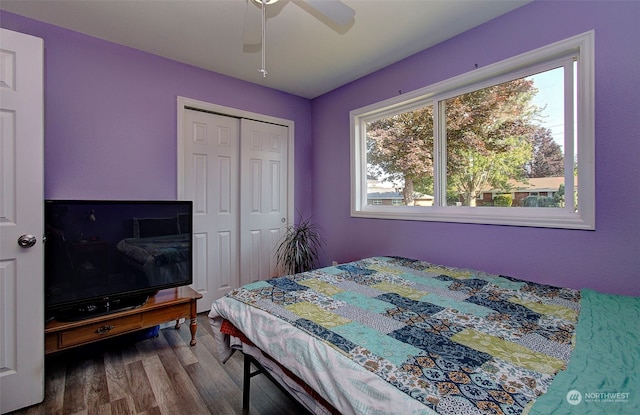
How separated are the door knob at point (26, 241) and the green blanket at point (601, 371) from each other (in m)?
2.30

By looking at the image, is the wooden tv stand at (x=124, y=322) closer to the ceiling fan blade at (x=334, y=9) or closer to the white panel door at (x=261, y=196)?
the white panel door at (x=261, y=196)

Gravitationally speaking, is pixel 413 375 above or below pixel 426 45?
below

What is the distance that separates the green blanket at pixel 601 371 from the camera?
0.70m

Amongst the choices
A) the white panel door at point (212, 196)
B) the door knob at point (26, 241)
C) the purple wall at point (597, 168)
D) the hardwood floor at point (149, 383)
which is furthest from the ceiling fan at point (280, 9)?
the hardwood floor at point (149, 383)

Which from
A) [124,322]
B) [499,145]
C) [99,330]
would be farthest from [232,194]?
[499,145]

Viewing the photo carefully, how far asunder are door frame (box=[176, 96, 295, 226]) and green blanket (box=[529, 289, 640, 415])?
2809mm

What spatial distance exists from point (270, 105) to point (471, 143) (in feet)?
7.08

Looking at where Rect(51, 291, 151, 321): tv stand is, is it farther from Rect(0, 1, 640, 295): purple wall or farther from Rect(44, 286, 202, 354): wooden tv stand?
Rect(0, 1, 640, 295): purple wall

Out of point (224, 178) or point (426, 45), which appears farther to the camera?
point (224, 178)

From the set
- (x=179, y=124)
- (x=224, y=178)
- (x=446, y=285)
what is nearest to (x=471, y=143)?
(x=446, y=285)

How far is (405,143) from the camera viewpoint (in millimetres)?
2855

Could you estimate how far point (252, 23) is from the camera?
1750 millimetres

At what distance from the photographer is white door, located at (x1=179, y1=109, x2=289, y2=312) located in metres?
2.91

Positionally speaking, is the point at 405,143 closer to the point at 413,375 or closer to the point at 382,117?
the point at 382,117
